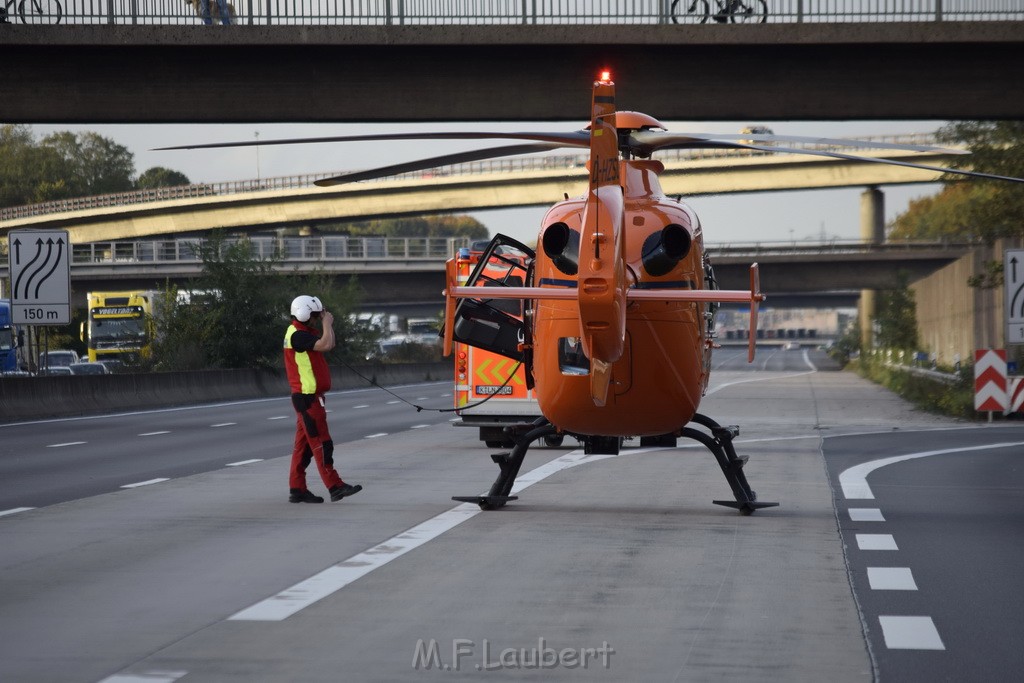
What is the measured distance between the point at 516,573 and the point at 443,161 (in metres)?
3.18

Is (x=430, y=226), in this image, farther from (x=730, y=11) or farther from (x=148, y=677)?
(x=148, y=677)

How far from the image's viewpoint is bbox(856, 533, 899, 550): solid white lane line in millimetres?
11270

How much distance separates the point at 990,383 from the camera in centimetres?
2944

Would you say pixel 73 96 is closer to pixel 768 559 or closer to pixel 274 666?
pixel 768 559

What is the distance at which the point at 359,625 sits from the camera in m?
8.06

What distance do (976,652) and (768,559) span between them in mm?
3173

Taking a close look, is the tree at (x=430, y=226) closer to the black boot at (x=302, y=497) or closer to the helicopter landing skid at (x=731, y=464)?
the black boot at (x=302, y=497)

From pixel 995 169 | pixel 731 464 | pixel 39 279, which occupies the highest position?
pixel 995 169

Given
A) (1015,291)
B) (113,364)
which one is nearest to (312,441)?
(1015,291)

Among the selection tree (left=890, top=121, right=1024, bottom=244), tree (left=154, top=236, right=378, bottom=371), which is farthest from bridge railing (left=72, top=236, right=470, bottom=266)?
tree (left=890, top=121, right=1024, bottom=244)

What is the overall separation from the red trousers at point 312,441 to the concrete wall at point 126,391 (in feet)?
62.6

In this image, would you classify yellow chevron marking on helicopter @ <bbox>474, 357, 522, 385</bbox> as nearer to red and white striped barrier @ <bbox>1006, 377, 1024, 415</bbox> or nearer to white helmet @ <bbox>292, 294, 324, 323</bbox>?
white helmet @ <bbox>292, 294, 324, 323</bbox>

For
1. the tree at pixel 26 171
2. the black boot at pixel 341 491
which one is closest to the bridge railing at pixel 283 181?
the tree at pixel 26 171

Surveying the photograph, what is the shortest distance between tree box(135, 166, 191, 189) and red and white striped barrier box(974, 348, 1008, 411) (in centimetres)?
12251
